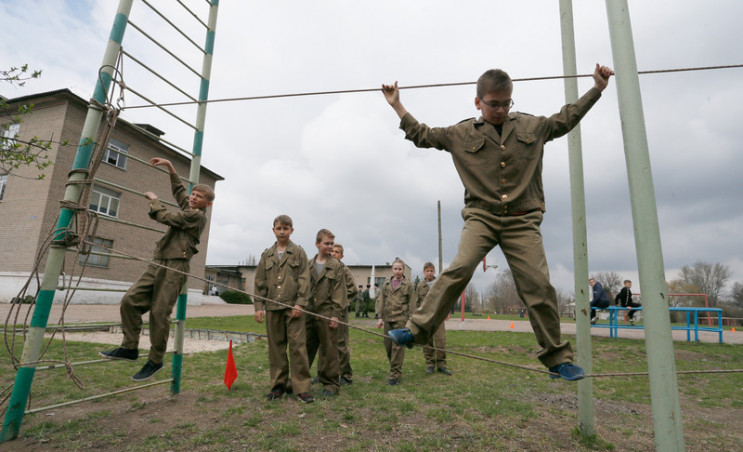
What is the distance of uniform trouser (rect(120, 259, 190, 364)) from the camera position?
4191 millimetres

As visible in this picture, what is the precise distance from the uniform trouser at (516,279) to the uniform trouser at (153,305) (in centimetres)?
268

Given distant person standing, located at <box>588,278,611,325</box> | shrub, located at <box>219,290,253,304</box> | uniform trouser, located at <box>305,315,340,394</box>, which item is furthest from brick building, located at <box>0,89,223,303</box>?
distant person standing, located at <box>588,278,611,325</box>

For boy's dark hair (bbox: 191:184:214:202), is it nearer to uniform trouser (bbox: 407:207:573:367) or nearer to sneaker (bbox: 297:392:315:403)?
sneaker (bbox: 297:392:315:403)

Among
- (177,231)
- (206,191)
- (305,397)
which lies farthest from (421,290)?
(177,231)

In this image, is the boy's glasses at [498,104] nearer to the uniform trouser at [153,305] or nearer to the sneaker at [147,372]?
the uniform trouser at [153,305]

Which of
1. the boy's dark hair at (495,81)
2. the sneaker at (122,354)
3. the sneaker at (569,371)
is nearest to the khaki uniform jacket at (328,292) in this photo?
the sneaker at (122,354)

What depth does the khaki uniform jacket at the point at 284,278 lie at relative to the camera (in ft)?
17.0

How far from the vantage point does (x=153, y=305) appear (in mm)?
4270

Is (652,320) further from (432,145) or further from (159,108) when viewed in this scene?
(159,108)

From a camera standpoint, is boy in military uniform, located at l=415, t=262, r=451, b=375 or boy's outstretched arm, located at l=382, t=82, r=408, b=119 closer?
boy's outstretched arm, located at l=382, t=82, r=408, b=119

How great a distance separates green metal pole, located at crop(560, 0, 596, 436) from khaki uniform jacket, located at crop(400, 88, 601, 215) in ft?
3.04

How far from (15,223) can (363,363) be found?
21315 millimetres

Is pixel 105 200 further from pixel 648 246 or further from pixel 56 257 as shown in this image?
pixel 648 246

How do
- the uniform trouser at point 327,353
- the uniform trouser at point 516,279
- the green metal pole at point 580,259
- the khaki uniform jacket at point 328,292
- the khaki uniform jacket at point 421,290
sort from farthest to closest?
the khaki uniform jacket at point 421,290, the khaki uniform jacket at point 328,292, the uniform trouser at point 327,353, the green metal pole at point 580,259, the uniform trouser at point 516,279
